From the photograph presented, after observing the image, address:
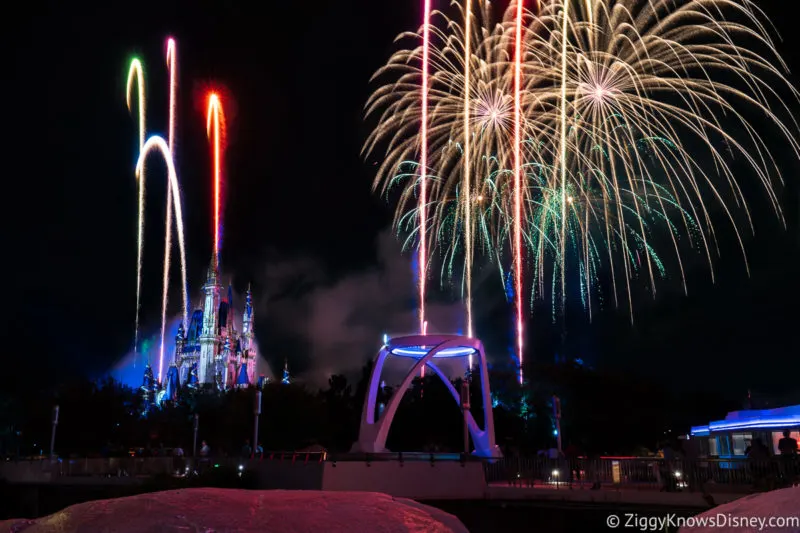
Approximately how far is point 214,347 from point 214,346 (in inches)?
9.7

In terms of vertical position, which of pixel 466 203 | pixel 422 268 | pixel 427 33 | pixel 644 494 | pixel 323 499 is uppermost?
pixel 427 33

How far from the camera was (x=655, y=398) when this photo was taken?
201ft

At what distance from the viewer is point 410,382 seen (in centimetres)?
3622

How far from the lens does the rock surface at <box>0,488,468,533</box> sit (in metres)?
5.56

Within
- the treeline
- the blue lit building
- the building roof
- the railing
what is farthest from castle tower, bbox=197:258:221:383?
the railing

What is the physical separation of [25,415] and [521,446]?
162 feet

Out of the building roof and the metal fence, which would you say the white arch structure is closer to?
the metal fence

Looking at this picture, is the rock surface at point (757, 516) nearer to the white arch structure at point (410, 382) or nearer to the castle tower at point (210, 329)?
the white arch structure at point (410, 382)

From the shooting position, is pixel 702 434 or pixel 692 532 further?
pixel 702 434

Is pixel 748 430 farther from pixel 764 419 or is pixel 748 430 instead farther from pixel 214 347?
pixel 214 347

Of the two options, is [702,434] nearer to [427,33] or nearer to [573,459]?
[573,459]

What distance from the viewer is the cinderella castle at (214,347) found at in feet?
554

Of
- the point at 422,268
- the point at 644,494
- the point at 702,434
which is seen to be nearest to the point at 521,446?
Result: the point at 702,434

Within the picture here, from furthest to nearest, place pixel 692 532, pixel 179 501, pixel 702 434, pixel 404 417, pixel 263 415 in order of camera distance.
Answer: pixel 263 415 < pixel 404 417 < pixel 702 434 < pixel 692 532 < pixel 179 501
